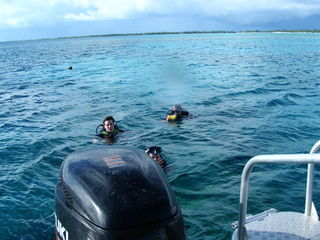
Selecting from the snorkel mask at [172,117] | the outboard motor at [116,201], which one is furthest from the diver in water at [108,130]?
the outboard motor at [116,201]

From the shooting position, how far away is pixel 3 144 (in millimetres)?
9086

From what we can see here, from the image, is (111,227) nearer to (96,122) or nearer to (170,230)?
(170,230)

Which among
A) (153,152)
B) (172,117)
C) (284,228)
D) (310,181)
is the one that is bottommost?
(172,117)

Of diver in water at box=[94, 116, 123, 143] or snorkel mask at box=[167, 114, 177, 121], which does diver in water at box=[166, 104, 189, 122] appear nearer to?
snorkel mask at box=[167, 114, 177, 121]

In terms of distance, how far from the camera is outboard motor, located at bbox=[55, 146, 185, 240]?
8.29ft

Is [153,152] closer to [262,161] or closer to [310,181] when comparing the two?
[310,181]

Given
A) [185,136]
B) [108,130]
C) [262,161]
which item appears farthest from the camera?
[185,136]

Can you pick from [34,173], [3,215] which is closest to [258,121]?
[34,173]

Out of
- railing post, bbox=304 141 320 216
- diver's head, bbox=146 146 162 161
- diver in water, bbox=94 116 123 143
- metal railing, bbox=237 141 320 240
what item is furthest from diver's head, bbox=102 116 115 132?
metal railing, bbox=237 141 320 240

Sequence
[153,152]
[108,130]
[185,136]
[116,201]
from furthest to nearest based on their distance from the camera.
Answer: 1. [185,136]
2. [108,130]
3. [153,152]
4. [116,201]

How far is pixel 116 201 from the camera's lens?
2617 mm

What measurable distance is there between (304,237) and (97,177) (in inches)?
76.0

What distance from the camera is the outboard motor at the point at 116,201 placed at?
2.53 m

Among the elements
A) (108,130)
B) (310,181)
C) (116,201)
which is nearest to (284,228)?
(310,181)
